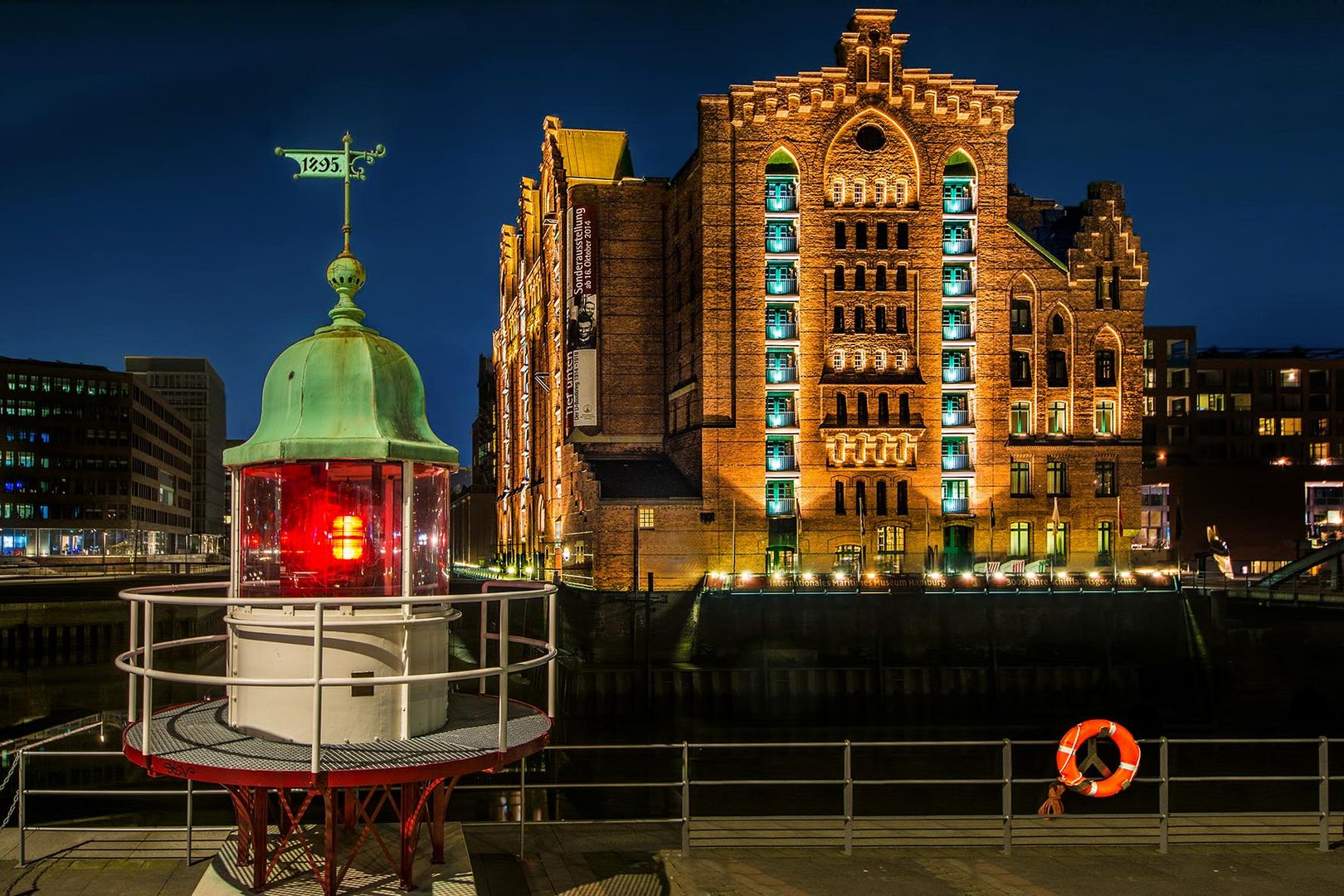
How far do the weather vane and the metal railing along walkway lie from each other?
19.3 feet

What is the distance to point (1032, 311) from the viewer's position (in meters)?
66.7

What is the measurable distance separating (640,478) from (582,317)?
39.4 ft

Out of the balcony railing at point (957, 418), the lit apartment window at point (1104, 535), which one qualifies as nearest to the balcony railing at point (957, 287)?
the balcony railing at point (957, 418)

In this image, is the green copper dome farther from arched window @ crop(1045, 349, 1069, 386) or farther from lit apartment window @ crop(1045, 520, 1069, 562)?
arched window @ crop(1045, 349, 1069, 386)

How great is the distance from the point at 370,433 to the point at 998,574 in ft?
167

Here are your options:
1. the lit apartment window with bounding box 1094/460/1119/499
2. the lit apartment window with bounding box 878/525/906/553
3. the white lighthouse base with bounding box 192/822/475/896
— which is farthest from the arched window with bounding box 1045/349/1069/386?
the white lighthouse base with bounding box 192/822/475/896

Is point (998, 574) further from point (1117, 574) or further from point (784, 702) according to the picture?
point (784, 702)

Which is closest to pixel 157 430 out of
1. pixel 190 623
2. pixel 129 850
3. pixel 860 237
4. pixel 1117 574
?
pixel 190 623

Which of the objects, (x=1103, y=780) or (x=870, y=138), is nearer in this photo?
(x=1103, y=780)

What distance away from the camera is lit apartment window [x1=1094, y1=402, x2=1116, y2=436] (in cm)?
6706

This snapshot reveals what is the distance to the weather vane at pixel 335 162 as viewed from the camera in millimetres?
10656

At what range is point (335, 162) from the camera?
10.7 meters

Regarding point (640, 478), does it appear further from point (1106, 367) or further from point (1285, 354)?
point (1285, 354)

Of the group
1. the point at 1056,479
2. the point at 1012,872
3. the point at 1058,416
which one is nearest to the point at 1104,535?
the point at 1056,479
